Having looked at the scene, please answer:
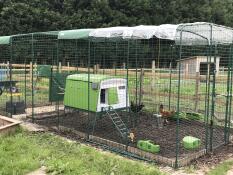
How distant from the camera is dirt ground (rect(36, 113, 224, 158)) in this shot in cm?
858

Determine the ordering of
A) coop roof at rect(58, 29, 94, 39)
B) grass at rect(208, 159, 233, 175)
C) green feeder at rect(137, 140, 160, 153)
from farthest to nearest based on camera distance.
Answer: coop roof at rect(58, 29, 94, 39), green feeder at rect(137, 140, 160, 153), grass at rect(208, 159, 233, 175)

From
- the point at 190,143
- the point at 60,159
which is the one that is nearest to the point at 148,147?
the point at 190,143

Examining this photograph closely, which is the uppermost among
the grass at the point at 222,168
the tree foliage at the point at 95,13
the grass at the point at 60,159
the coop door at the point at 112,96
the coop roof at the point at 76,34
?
the tree foliage at the point at 95,13

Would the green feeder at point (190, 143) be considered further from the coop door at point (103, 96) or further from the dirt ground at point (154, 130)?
the coop door at point (103, 96)

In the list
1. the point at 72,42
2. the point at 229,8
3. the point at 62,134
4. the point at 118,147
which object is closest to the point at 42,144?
the point at 62,134

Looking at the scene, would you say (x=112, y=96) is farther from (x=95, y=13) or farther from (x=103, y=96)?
(x=95, y=13)

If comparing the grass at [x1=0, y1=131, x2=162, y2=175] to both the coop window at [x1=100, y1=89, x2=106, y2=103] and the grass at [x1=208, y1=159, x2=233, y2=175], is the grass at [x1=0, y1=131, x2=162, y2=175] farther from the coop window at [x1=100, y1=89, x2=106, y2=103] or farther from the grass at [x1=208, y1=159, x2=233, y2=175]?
the coop window at [x1=100, y1=89, x2=106, y2=103]

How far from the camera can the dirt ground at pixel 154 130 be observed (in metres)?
8.58

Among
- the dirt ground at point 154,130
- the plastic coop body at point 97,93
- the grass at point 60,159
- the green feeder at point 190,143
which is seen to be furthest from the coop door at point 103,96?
the green feeder at point 190,143

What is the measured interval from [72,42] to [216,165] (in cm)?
621

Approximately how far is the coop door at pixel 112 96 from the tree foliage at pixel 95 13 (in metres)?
28.5

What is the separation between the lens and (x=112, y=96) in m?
9.62

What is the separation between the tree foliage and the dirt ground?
2723 centimetres

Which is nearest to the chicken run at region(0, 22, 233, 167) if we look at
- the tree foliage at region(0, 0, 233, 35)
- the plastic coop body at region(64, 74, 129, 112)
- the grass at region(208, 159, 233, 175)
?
the plastic coop body at region(64, 74, 129, 112)
